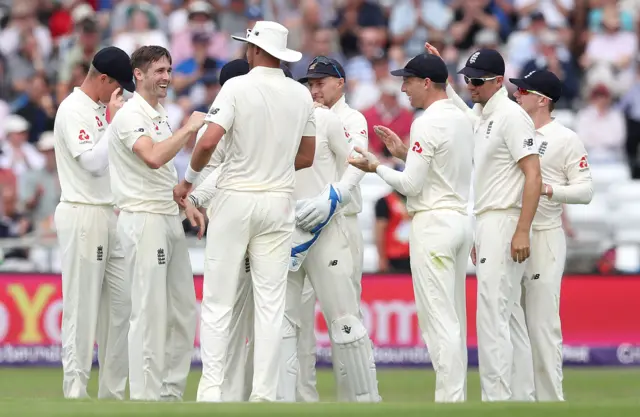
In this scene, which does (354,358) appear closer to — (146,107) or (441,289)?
(441,289)

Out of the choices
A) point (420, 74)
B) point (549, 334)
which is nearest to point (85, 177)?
point (420, 74)

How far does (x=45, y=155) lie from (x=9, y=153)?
3.53 ft

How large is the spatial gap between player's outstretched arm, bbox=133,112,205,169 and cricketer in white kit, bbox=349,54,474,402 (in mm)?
1210

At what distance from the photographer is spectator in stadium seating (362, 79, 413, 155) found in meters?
17.0

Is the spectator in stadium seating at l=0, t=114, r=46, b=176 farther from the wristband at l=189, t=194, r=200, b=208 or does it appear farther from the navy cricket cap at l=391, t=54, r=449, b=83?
the navy cricket cap at l=391, t=54, r=449, b=83

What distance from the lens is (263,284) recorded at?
9391 mm

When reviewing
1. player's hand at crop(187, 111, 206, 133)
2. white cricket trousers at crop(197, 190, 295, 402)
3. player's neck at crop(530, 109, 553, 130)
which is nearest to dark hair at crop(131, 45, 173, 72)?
player's hand at crop(187, 111, 206, 133)

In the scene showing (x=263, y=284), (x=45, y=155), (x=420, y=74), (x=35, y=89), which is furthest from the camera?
(x=35, y=89)

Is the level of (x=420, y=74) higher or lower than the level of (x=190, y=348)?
higher

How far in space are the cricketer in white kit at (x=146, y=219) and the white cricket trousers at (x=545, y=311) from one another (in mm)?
2740

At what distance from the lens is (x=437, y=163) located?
10.3m

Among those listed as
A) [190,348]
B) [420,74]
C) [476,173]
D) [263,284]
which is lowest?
[190,348]

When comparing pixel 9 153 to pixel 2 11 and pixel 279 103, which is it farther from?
pixel 279 103

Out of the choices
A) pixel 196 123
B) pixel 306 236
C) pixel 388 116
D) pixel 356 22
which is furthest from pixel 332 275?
pixel 356 22
